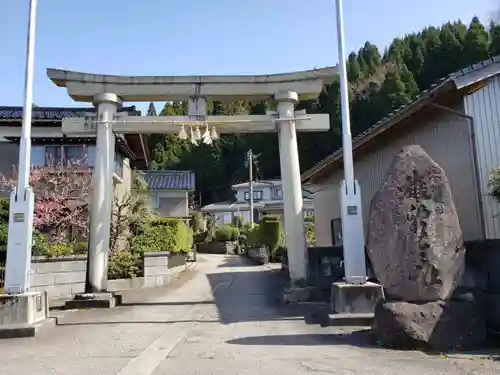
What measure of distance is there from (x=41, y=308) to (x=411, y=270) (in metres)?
6.87

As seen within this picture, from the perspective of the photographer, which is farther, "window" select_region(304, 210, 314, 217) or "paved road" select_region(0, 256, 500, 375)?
"window" select_region(304, 210, 314, 217)

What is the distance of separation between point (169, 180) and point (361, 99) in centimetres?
1612

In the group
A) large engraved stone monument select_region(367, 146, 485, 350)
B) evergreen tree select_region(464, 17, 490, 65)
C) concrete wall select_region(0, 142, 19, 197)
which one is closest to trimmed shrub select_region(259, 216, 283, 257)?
concrete wall select_region(0, 142, 19, 197)

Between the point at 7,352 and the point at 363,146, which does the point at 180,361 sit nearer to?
the point at 7,352

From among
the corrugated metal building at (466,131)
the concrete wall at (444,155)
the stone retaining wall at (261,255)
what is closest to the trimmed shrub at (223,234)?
the stone retaining wall at (261,255)

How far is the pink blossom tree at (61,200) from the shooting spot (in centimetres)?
1620

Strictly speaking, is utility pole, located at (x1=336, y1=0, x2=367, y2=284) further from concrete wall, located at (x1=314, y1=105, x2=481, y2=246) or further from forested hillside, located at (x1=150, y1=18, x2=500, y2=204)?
forested hillside, located at (x1=150, y1=18, x2=500, y2=204)

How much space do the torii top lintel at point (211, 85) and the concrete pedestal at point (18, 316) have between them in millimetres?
5643

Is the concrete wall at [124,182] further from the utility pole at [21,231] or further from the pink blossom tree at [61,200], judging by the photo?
the utility pole at [21,231]

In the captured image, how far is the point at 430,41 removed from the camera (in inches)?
1433

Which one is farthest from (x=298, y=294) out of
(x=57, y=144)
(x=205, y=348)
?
(x=57, y=144)

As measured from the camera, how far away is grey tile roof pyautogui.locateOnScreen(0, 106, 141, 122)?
20.5 metres

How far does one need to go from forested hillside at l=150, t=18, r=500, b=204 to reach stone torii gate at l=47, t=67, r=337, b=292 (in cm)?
872

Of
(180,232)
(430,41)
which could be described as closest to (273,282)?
(180,232)
